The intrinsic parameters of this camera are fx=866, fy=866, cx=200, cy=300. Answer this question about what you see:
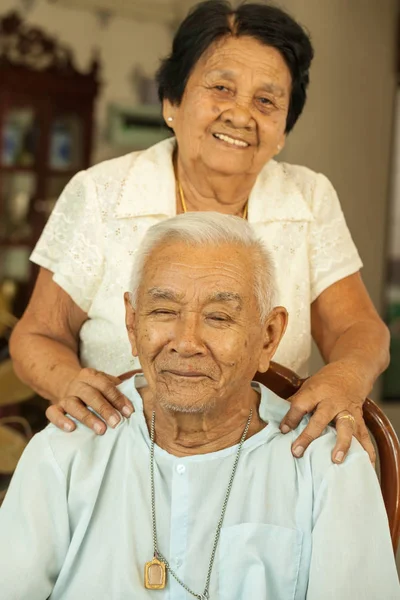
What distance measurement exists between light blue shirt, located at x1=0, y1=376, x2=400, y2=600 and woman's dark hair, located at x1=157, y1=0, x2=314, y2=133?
0.88 m

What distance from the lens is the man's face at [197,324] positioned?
1.51m

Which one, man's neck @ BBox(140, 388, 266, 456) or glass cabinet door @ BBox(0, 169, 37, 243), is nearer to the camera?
man's neck @ BBox(140, 388, 266, 456)

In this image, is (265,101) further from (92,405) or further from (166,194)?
(92,405)

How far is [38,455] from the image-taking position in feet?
5.19

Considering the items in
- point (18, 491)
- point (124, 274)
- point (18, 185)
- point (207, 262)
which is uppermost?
point (207, 262)

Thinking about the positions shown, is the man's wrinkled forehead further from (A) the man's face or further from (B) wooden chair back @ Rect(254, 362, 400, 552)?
(B) wooden chair back @ Rect(254, 362, 400, 552)

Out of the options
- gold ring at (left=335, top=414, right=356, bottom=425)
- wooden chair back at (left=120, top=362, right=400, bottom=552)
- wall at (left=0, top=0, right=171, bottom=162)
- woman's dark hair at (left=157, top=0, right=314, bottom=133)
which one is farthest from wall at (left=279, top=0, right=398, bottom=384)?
gold ring at (left=335, top=414, right=356, bottom=425)

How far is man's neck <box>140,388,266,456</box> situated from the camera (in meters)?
1.57

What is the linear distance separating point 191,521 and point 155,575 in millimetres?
112

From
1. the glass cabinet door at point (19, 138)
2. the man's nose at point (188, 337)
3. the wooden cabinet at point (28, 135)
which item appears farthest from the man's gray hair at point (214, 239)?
the glass cabinet door at point (19, 138)

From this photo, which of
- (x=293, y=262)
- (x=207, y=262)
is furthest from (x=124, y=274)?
(x=207, y=262)

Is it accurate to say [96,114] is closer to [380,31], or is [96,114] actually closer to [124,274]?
[380,31]

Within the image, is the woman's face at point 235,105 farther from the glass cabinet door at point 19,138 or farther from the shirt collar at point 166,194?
the glass cabinet door at point 19,138

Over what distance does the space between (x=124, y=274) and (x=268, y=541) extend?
770 millimetres
